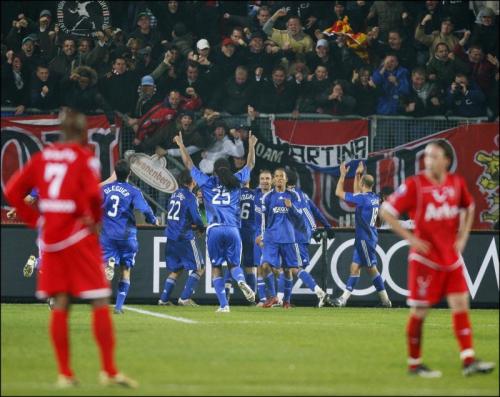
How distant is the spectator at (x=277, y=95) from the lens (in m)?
22.1

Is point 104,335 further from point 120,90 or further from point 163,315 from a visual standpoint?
point 120,90

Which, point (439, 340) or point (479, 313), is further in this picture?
point (479, 313)

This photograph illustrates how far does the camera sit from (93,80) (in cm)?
2173

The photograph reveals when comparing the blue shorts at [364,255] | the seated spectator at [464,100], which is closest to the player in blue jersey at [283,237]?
the blue shorts at [364,255]

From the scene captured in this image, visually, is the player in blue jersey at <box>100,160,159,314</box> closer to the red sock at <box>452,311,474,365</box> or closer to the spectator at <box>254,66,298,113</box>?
the spectator at <box>254,66,298,113</box>

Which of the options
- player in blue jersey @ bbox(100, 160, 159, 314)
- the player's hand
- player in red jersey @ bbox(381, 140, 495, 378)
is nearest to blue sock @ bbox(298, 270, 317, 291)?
player in blue jersey @ bbox(100, 160, 159, 314)

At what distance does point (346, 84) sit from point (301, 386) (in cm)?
1340

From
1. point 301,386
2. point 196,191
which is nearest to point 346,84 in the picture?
point 196,191

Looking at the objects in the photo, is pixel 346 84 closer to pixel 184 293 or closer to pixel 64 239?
pixel 184 293

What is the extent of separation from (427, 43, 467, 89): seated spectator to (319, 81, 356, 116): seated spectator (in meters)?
1.99

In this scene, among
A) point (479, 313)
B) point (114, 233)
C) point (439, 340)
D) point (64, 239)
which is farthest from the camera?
point (479, 313)

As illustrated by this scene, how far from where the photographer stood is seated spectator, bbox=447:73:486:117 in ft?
73.6

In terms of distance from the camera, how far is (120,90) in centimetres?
2200

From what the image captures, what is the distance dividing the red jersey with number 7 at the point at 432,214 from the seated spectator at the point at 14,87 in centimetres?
1298
